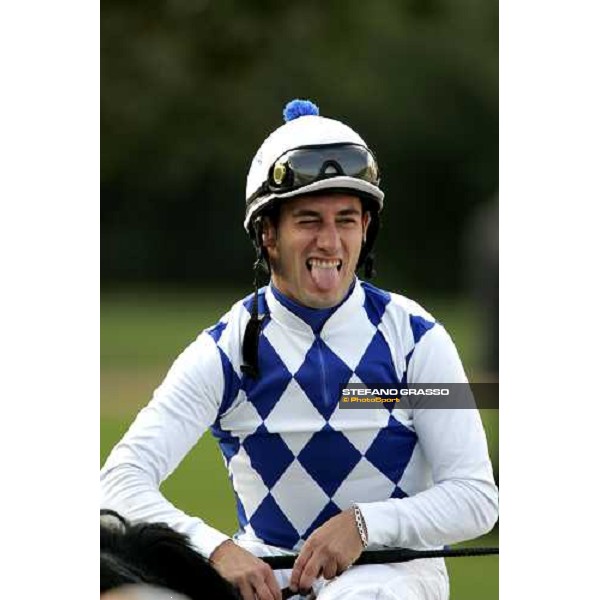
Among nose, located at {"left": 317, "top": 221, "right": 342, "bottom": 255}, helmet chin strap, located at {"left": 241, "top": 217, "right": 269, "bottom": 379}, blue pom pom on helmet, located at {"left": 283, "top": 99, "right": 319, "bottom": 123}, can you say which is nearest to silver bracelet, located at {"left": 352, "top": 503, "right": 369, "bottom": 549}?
helmet chin strap, located at {"left": 241, "top": 217, "right": 269, "bottom": 379}

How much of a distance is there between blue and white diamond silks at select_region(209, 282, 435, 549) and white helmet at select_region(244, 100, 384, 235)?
0.19 m

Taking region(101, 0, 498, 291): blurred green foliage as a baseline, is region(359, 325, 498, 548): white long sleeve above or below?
below

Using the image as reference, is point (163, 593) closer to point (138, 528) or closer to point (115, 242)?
point (138, 528)

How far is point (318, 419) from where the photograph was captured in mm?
2463

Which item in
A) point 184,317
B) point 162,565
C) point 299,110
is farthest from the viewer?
point 184,317

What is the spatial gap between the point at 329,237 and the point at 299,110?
0.79 feet

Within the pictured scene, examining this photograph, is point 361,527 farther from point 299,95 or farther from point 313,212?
point 299,95

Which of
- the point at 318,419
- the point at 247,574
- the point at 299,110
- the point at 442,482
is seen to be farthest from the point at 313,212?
the point at 247,574

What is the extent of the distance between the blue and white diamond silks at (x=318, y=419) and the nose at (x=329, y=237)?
0.11 meters

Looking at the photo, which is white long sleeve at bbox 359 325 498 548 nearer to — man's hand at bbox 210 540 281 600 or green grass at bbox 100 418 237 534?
man's hand at bbox 210 540 281 600

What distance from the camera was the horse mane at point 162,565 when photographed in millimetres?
1968

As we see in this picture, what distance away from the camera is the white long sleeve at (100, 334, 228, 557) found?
2.37 m

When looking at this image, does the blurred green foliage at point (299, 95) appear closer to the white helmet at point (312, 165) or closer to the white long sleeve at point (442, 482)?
the white helmet at point (312, 165)

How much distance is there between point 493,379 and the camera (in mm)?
2512
